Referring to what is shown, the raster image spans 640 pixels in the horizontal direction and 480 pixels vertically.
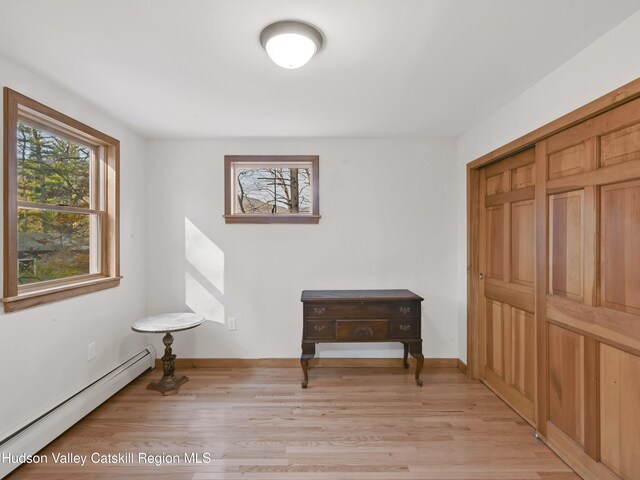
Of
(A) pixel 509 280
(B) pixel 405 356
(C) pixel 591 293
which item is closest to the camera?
(C) pixel 591 293

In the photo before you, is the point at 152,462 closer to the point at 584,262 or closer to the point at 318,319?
the point at 318,319

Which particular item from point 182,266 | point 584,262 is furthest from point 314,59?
point 182,266

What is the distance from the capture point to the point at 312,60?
1.82 metres

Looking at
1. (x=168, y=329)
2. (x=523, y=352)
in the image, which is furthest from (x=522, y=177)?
(x=168, y=329)

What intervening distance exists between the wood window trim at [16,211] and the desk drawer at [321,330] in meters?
1.72

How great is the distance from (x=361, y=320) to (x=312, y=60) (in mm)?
2043

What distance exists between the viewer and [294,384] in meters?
2.88

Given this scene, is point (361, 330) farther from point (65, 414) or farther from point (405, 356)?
point (65, 414)

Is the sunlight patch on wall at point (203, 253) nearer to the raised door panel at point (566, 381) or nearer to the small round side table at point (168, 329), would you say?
the small round side table at point (168, 329)

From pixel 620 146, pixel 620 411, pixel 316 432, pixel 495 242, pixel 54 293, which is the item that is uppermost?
pixel 620 146

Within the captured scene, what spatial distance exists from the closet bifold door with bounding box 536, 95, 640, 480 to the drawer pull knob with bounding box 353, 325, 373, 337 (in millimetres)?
1232

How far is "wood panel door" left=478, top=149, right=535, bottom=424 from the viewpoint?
2.31m

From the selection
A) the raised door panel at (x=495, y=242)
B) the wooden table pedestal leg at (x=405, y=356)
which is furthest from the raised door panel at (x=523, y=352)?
the wooden table pedestal leg at (x=405, y=356)

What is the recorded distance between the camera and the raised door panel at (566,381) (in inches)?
70.3
